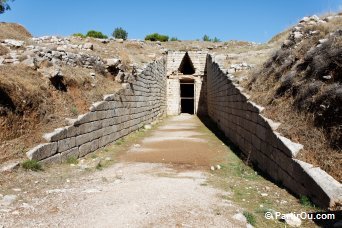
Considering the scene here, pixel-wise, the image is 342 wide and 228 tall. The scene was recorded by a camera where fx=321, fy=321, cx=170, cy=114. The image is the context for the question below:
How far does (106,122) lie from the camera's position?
34.0 feet

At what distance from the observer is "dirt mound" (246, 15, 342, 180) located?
18.1ft

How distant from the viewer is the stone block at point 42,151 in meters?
6.49

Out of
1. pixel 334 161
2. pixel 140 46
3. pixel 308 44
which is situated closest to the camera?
pixel 334 161

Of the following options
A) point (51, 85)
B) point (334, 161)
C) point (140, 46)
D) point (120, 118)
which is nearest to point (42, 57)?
point (51, 85)

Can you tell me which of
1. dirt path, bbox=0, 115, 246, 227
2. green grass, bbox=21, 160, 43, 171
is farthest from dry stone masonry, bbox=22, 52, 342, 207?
dirt path, bbox=0, 115, 246, 227

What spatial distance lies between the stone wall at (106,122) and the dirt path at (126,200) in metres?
0.54

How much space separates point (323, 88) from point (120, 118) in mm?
7216

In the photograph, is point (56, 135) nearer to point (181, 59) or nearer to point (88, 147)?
point (88, 147)

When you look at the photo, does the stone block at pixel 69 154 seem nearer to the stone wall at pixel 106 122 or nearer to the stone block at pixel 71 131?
the stone wall at pixel 106 122

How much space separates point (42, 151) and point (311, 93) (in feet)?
18.9

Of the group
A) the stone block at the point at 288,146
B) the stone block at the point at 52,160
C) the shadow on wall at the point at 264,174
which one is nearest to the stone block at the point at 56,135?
the stone block at the point at 52,160

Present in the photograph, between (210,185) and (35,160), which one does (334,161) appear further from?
(35,160)

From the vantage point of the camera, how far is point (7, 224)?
392 cm

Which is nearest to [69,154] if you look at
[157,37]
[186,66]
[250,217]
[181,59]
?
[250,217]
